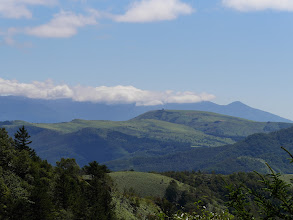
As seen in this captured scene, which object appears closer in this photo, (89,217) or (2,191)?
(2,191)

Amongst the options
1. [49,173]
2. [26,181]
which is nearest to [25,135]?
[49,173]

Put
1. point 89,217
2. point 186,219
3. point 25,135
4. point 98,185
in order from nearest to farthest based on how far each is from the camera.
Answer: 1. point 186,219
2. point 89,217
3. point 98,185
4. point 25,135

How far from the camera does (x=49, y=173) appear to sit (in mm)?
101875

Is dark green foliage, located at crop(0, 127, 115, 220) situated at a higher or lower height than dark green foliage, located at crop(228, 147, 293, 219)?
lower

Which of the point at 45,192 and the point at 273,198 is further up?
the point at 273,198

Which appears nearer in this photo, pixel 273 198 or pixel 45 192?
pixel 273 198

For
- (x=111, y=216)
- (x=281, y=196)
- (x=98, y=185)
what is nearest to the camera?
(x=281, y=196)

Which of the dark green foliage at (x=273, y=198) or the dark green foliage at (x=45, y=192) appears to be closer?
the dark green foliage at (x=273, y=198)

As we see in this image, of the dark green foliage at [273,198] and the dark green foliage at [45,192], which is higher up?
the dark green foliage at [273,198]

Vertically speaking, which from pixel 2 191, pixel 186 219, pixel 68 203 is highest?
pixel 186 219

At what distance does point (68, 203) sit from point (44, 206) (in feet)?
65.5

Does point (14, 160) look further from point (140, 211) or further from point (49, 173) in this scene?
point (140, 211)

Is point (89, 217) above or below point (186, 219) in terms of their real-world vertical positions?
below

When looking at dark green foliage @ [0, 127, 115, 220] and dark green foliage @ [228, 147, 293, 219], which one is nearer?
dark green foliage @ [228, 147, 293, 219]
